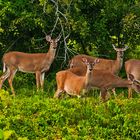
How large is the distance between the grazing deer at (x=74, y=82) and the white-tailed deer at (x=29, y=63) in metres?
2.22

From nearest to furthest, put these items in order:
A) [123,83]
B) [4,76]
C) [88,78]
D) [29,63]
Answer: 1. [88,78]
2. [123,83]
3. [4,76]
4. [29,63]

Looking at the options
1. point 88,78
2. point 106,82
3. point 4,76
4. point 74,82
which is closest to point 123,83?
point 106,82

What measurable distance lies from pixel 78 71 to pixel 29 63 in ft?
6.93

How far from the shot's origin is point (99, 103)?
11000mm

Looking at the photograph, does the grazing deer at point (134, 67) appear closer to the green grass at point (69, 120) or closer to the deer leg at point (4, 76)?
the deer leg at point (4, 76)

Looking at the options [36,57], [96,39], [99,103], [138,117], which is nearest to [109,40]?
[96,39]

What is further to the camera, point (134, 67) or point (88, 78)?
point (134, 67)

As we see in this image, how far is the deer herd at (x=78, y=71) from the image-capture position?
12867 millimetres

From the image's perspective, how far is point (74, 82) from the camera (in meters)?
12.8

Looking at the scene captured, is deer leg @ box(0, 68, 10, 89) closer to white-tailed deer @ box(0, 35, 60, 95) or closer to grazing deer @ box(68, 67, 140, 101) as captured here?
white-tailed deer @ box(0, 35, 60, 95)

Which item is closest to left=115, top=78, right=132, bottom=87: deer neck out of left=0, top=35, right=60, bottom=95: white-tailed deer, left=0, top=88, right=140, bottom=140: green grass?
left=0, top=88, right=140, bottom=140: green grass

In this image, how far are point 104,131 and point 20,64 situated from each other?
6918mm

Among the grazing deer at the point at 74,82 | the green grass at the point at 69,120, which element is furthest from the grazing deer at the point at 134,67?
the green grass at the point at 69,120

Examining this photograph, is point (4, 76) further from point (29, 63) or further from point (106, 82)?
point (106, 82)
